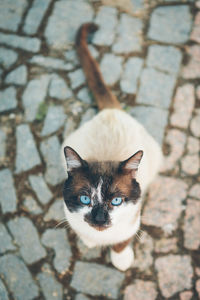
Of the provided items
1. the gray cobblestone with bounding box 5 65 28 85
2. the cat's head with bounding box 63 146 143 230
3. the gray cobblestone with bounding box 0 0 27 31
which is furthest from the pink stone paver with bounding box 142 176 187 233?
the gray cobblestone with bounding box 0 0 27 31

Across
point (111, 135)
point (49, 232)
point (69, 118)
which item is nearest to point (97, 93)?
point (69, 118)

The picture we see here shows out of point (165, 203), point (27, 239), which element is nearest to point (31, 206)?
Result: point (27, 239)

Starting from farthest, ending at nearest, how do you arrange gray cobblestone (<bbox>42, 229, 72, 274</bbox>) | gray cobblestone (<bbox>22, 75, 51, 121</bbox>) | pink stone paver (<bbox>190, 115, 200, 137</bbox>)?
gray cobblestone (<bbox>22, 75, 51, 121</bbox>)
pink stone paver (<bbox>190, 115, 200, 137</bbox>)
gray cobblestone (<bbox>42, 229, 72, 274</bbox>)

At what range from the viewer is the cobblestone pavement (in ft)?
8.46

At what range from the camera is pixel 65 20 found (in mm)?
3582

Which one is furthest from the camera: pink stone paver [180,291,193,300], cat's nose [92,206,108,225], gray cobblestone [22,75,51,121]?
gray cobblestone [22,75,51,121]

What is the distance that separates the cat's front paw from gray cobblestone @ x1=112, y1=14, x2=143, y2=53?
229 cm

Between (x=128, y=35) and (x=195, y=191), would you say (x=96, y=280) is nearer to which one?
(x=195, y=191)

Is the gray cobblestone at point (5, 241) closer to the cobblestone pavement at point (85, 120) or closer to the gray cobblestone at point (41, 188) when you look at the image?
the cobblestone pavement at point (85, 120)

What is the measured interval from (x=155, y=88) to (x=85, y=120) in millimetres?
898

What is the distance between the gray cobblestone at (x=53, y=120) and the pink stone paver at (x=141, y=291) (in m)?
1.74

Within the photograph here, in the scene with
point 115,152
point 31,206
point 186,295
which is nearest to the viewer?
point 115,152

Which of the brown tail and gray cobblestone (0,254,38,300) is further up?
the brown tail

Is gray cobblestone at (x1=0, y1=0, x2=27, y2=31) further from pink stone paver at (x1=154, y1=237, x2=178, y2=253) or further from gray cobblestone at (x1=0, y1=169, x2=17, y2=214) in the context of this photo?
pink stone paver at (x1=154, y1=237, x2=178, y2=253)
